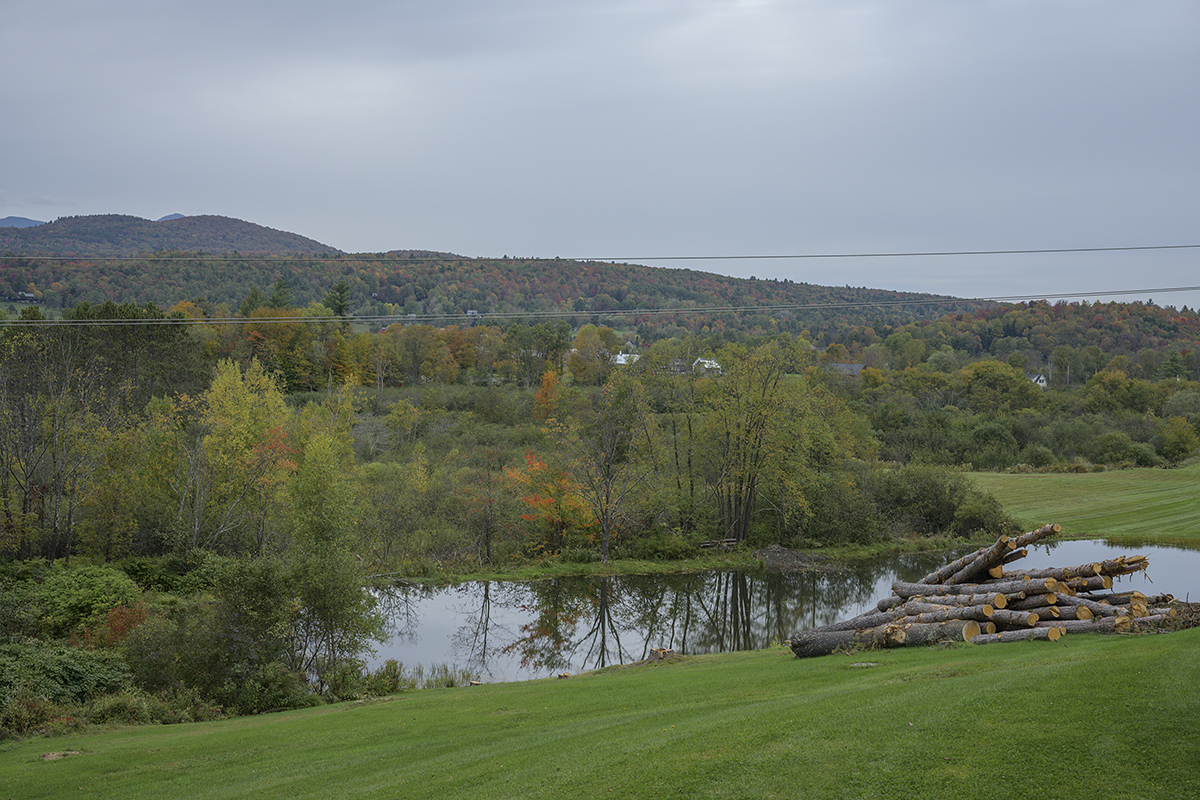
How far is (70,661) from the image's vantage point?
53.2ft

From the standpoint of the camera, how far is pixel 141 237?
4390 inches

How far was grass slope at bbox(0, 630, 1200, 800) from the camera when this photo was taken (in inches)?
280

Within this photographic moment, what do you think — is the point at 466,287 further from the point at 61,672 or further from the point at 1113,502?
the point at 61,672

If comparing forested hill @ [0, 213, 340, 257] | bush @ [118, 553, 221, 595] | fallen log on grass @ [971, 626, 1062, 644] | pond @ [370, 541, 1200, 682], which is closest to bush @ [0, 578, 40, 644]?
bush @ [118, 553, 221, 595]

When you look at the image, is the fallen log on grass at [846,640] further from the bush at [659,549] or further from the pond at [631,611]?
the bush at [659,549]

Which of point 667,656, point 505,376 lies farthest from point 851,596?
point 505,376

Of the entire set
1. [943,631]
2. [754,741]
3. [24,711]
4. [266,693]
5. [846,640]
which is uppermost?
[754,741]

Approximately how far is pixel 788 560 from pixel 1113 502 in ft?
84.1

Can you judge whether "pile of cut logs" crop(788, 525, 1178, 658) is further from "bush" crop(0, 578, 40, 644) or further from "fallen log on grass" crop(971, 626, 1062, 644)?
"bush" crop(0, 578, 40, 644)

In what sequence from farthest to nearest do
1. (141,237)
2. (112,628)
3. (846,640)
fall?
(141,237) → (112,628) → (846,640)

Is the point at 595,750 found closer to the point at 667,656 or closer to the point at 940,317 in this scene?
the point at 667,656

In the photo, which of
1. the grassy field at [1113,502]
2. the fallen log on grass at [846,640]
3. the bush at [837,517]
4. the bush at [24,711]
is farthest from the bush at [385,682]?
the grassy field at [1113,502]

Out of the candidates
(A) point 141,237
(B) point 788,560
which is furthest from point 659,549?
(A) point 141,237

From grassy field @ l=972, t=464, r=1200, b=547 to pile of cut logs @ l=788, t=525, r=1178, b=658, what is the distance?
30.4 meters
